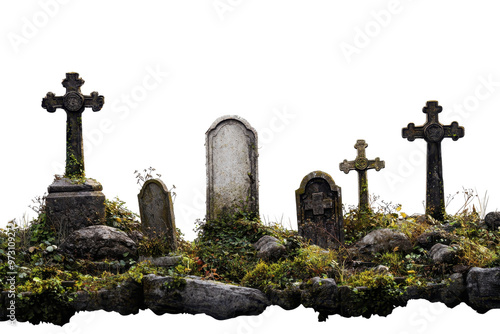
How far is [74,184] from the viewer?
13.4 metres

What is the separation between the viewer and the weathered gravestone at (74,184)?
43.4ft

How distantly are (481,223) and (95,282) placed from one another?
7.72 m

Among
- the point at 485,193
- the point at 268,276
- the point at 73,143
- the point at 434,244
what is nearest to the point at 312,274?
the point at 268,276

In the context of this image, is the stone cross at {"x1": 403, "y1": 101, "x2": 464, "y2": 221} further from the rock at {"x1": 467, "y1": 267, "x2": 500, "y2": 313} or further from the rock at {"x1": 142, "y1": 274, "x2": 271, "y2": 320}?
the rock at {"x1": 142, "y1": 274, "x2": 271, "y2": 320}

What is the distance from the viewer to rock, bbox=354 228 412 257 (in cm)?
1197

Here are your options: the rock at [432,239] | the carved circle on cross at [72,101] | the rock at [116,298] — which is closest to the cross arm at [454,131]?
the rock at [432,239]

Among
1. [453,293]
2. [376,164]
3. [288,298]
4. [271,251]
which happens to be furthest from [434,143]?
[288,298]

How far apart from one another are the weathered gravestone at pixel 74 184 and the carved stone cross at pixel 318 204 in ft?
14.4

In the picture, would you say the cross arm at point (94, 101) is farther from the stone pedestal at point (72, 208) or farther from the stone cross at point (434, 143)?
the stone cross at point (434, 143)

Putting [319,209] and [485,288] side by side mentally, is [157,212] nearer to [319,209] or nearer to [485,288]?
[319,209]

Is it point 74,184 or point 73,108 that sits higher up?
point 73,108

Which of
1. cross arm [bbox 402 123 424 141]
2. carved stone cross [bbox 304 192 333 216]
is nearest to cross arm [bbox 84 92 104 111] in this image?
carved stone cross [bbox 304 192 333 216]

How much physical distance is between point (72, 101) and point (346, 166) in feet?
21.0

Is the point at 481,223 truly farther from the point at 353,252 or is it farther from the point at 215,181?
the point at 215,181
